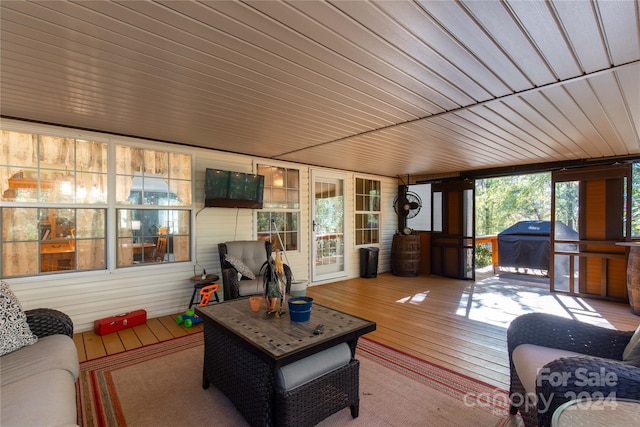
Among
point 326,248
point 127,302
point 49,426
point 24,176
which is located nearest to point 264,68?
point 49,426

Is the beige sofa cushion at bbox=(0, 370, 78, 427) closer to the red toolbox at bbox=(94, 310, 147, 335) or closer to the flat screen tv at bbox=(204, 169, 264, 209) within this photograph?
the red toolbox at bbox=(94, 310, 147, 335)

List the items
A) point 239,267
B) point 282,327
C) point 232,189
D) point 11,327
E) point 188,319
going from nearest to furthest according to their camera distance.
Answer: point 11,327, point 282,327, point 188,319, point 239,267, point 232,189

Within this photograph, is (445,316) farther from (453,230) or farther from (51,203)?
(51,203)

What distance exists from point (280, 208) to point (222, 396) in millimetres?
3367

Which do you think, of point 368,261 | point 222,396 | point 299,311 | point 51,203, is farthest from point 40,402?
point 368,261

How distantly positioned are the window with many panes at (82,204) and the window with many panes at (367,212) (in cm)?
365

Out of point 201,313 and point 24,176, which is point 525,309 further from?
point 24,176

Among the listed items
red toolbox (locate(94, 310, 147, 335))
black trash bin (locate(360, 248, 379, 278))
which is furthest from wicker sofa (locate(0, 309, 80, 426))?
black trash bin (locate(360, 248, 379, 278))

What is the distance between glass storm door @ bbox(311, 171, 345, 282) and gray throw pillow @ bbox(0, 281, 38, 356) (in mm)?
4163

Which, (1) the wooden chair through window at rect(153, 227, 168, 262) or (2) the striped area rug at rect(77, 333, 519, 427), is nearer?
(2) the striped area rug at rect(77, 333, 519, 427)

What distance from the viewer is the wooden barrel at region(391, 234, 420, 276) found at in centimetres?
659

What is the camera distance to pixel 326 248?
603cm

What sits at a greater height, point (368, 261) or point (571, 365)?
point (571, 365)

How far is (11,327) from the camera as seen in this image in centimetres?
180
